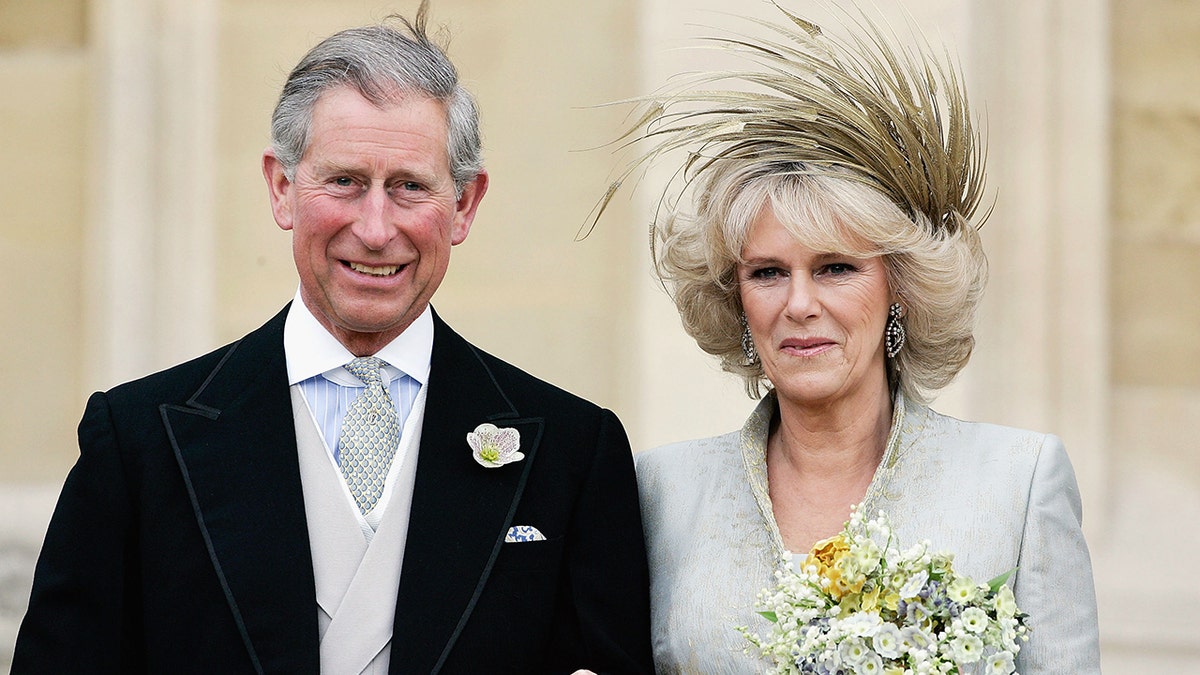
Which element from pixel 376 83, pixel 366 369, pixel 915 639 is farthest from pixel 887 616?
pixel 376 83

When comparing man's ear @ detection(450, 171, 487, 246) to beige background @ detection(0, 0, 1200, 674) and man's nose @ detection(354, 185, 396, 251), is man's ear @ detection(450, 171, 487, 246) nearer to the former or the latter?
man's nose @ detection(354, 185, 396, 251)

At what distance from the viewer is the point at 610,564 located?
306 centimetres

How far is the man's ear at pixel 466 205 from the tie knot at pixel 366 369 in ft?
0.86

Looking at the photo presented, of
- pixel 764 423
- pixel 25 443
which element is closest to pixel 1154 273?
pixel 764 423

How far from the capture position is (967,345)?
3369 millimetres

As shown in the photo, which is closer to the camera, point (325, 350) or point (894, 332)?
point (325, 350)

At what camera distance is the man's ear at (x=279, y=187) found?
300cm

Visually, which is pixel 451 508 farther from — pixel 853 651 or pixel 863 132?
pixel 863 132

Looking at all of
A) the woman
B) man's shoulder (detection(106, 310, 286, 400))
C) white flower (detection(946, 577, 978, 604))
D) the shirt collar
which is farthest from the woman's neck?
man's shoulder (detection(106, 310, 286, 400))

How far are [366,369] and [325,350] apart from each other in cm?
8

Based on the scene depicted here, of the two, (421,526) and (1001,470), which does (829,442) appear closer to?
(1001,470)

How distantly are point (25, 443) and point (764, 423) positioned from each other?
2.98m

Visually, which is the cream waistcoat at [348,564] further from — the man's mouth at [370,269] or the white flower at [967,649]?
the white flower at [967,649]

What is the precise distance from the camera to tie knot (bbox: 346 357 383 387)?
9.77 ft
